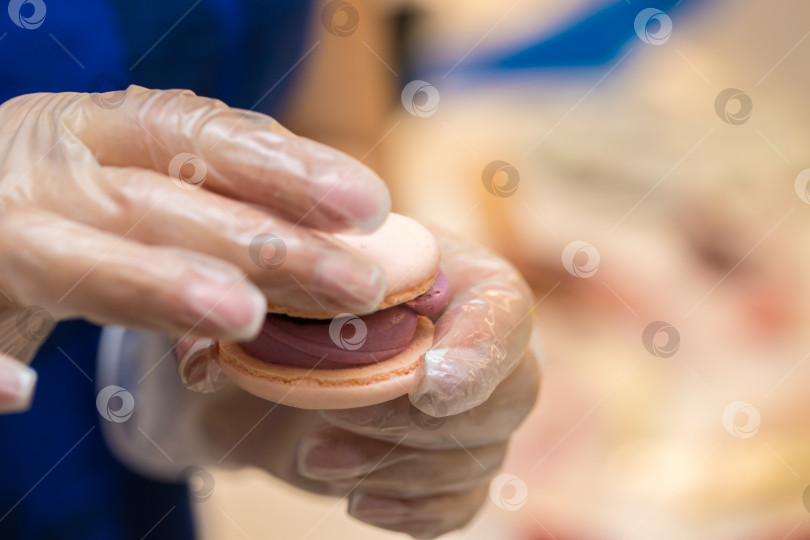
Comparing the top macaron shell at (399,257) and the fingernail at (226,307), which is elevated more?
the top macaron shell at (399,257)

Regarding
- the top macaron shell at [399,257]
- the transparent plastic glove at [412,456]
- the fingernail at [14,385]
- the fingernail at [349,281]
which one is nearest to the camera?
the fingernail at [14,385]

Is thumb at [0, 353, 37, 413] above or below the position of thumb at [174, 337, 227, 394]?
above

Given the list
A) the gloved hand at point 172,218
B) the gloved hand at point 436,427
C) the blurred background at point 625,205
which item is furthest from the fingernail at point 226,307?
the blurred background at point 625,205

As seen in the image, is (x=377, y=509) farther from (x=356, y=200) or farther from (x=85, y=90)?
(x=85, y=90)

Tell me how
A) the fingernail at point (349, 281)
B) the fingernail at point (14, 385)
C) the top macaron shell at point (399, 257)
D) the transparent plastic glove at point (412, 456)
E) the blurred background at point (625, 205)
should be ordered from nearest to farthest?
the fingernail at point (14, 385) < the fingernail at point (349, 281) < the top macaron shell at point (399, 257) < the transparent plastic glove at point (412, 456) < the blurred background at point (625, 205)

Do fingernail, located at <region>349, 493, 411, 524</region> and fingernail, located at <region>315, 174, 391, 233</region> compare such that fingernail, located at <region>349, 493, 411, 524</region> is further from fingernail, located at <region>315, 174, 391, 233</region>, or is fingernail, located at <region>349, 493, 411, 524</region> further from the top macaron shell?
fingernail, located at <region>315, 174, 391, 233</region>

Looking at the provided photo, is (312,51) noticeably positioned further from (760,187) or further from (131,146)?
(760,187)

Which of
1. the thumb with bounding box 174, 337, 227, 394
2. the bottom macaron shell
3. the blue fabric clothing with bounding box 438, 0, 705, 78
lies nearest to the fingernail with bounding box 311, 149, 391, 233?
the bottom macaron shell

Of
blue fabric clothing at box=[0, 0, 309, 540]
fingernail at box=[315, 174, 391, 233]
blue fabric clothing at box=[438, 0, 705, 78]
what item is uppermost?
blue fabric clothing at box=[438, 0, 705, 78]

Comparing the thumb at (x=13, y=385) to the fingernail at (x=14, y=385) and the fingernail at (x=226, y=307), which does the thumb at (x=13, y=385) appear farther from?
the fingernail at (x=226, y=307)
